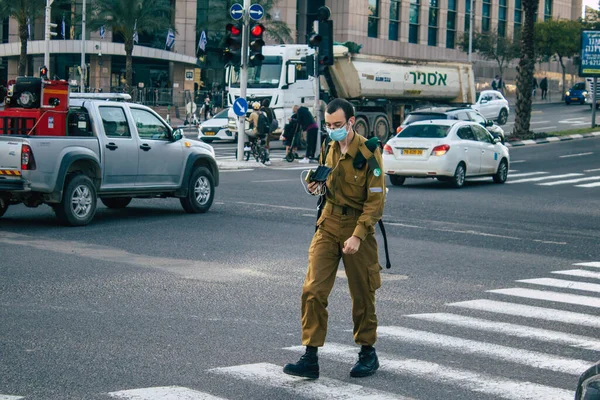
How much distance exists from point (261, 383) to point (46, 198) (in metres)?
9.33

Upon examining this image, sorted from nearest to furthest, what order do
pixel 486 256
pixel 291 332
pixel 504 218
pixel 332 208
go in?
1. pixel 332 208
2. pixel 291 332
3. pixel 486 256
4. pixel 504 218

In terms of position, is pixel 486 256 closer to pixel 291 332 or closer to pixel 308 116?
pixel 291 332

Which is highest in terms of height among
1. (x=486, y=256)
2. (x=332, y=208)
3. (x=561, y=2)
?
(x=561, y=2)

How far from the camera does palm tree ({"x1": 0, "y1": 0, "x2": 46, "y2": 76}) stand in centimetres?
5353

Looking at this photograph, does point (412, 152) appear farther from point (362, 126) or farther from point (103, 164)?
point (362, 126)

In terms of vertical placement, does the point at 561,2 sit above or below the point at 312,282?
above

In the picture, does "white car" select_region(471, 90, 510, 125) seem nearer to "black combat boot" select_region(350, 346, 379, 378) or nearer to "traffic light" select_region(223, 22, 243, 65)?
"traffic light" select_region(223, 22, 243, 65)

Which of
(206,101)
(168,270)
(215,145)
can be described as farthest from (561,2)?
(168,270)

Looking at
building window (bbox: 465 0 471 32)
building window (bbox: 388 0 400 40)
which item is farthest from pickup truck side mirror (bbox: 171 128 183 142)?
building window (bbox: 465 0 471 32)

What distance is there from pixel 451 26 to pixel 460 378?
90.1 metres

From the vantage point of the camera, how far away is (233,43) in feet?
91.0

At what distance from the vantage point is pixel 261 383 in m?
6.79

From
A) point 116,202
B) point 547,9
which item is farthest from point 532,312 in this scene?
point 547,9

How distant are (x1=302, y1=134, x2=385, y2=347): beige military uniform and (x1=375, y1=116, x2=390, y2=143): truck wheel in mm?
32002
